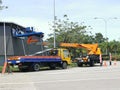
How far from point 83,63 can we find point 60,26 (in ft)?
86.0

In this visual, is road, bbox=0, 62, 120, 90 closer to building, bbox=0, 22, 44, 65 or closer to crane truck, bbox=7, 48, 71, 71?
crane truck, bbox=7, 48, 71, 71

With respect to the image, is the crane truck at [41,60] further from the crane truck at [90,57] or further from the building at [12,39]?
the building at [12,39]

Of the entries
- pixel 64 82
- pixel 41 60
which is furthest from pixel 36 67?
pixel 64 82

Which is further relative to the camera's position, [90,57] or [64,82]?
[90,57]

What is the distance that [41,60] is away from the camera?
127 ft

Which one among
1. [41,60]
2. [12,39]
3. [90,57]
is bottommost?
[41,60]

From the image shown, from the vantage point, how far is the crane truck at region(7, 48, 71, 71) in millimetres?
36688

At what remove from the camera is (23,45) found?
56.8 m

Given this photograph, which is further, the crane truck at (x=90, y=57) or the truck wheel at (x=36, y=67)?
the crane truck at (x=90, y=57)

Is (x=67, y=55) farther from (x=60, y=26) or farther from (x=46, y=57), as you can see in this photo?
(x=60, y=26)

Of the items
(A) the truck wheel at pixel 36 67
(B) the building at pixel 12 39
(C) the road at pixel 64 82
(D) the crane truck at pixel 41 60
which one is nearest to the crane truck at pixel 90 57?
(D) the crane truck at pixel 41 60

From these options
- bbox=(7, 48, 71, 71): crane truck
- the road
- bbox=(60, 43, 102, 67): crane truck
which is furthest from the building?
the road

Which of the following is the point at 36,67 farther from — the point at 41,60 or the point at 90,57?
the point at 90,57

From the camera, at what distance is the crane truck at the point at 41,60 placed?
36688mm
